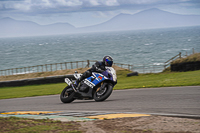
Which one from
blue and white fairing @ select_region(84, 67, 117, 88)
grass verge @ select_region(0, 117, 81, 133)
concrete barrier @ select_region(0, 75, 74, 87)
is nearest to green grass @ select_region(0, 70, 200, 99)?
concrete barrier @ select_region(0, 75, 74, 87)

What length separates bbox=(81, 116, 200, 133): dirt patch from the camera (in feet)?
16.9

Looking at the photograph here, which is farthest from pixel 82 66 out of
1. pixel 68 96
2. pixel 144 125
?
pixel 144 125

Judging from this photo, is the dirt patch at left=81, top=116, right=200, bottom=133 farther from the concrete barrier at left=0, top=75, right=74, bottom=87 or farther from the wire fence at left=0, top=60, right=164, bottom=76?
the wire fence at left=0, top=60, right=164, bottom=76

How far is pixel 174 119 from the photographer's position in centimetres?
596

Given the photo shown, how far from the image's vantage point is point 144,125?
Result: 556 centimetres

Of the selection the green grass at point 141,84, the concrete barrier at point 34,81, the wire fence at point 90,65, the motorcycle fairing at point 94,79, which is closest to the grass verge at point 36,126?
the motorcycle fairing at point 94,79

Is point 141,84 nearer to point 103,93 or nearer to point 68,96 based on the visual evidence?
point 68,96

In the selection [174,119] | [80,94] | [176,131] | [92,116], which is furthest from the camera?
[80,94]

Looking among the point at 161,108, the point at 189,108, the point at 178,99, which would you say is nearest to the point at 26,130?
the point at 161,108

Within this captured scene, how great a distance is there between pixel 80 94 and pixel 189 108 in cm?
414

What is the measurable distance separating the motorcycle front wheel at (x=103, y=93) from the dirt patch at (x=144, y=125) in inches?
105

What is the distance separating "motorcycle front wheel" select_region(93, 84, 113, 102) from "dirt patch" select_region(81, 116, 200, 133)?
8.72 feet

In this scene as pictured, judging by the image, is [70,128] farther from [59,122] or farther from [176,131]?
[176,131]

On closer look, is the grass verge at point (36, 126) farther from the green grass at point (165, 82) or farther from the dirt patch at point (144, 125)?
the green grass at point (165, 82)
